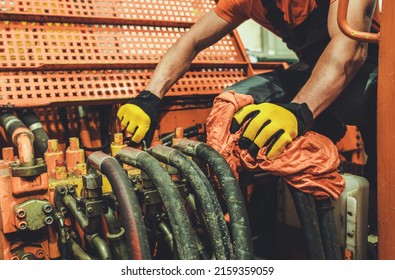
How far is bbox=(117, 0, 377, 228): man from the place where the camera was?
125 centimetres

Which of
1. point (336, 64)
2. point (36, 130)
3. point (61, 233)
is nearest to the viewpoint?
point (61, 233)

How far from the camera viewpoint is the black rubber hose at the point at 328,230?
4.16ft

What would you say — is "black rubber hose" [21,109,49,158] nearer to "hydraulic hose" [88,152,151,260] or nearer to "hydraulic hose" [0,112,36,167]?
"hydraulic hose" [0,112,36,167]

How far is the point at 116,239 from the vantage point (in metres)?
1.15

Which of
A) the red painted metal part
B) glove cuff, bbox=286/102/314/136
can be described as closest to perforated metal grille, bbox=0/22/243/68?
glove cuff, bbox=286/102/314/136

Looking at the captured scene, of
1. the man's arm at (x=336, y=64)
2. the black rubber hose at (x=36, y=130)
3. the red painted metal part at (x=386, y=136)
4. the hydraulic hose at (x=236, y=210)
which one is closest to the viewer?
the red painted metal part at (x=386, y=136)

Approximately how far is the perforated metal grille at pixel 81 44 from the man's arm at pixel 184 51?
0.14 m

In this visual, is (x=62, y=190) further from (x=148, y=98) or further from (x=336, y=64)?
(x=336, y=64)

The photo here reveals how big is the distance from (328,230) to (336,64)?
601 mm

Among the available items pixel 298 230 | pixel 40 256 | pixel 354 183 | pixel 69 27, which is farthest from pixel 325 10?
pixel 40 256

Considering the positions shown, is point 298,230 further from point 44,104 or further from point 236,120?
point 44,104

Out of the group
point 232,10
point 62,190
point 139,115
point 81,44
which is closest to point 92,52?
point 81,44

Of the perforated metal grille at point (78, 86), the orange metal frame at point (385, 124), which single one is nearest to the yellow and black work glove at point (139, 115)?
the perforated metal grille at point (78, 86)

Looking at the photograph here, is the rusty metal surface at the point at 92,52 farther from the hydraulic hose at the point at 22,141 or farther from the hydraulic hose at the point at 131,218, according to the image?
the hydraulic hose at the point at 131,218
